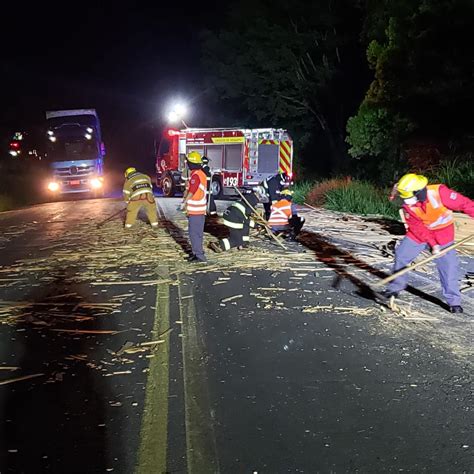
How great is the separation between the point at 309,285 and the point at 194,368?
314cm

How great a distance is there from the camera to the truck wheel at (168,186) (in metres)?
23.5

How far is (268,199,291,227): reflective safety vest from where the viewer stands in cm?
1066

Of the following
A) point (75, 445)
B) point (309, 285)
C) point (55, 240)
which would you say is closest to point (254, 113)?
point (55, 240)

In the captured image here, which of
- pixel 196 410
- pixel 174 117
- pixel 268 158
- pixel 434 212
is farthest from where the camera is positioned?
pixel 174 117

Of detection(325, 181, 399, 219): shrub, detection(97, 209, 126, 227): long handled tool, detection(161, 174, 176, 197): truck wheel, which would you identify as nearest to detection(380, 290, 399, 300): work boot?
detection(325, 181, 399, 219): shrub

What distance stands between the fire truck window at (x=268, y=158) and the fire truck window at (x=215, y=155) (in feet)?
5.73

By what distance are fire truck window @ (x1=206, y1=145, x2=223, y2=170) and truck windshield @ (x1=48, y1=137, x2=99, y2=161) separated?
20.2ft

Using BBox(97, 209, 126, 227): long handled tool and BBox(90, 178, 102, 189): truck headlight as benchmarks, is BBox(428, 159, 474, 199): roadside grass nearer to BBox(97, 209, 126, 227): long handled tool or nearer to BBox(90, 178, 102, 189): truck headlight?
BBox(97, 209, 126, 227): long handled tool

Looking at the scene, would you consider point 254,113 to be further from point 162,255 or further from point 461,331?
point 461,331

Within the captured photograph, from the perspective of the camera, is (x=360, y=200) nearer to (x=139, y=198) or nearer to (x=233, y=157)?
(x=233, y=157)

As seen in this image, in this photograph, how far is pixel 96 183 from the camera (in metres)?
25.5

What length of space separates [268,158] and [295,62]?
29.7 ft

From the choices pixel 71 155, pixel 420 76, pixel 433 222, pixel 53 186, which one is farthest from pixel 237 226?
pixel 53 186

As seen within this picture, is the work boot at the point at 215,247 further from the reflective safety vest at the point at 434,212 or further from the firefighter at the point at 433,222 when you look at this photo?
the reflective safety vest at the point at 434,212
